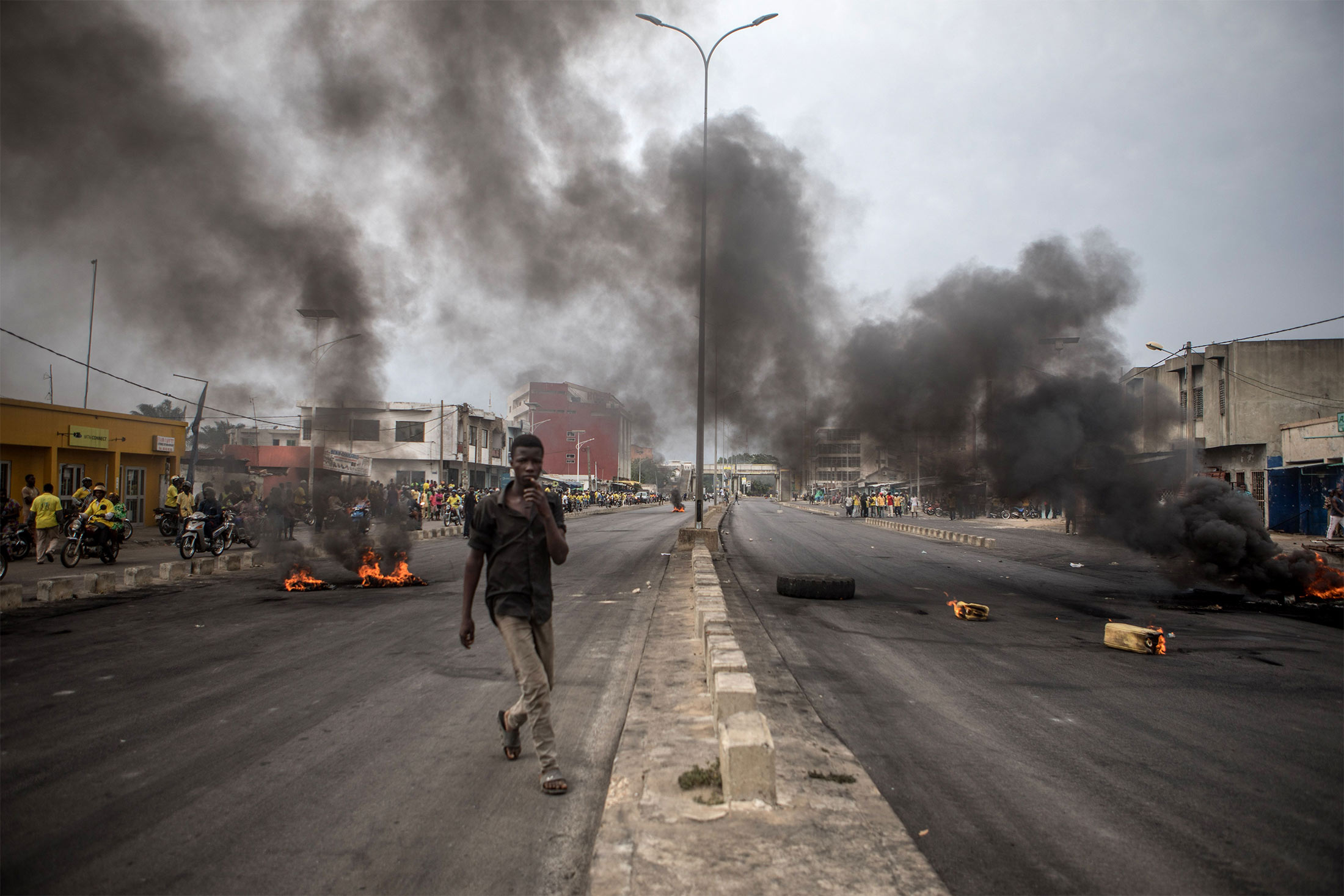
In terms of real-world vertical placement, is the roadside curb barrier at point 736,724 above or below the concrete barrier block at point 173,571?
above

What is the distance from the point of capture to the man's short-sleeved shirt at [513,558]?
3.31 meters

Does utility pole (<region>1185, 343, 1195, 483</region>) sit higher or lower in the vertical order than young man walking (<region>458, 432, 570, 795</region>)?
higher

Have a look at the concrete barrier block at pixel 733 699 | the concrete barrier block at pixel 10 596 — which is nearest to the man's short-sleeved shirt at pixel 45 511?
the concrete barrier block at pixel 10 596

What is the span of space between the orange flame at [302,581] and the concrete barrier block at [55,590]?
2226 mm

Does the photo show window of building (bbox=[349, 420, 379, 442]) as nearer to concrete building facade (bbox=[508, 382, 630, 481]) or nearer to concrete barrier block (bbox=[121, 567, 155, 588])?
concrete barrier block (bbox=[121, 567, 155, 588])

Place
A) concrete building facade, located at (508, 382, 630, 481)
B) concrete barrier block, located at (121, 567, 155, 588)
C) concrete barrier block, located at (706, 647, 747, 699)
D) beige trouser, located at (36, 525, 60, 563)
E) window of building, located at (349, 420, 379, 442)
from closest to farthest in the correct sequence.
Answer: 1. concrete barrier block, located at (706, 647, 747, 699)
2. concrete barrier block, located at (121, 567, 155, 588)
3. beige trouser, located at (36, 525, 60, 563)
4. window of building, located at (349, 420, 379, 442)
5. concrete building facade, located at (508, 382, 630, 481)

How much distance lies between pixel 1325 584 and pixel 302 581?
12.7 meters

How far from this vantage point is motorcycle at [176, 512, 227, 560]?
1305 cm

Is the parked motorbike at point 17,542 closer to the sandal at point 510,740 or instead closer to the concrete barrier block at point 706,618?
the concrete barrier block at point 706,618

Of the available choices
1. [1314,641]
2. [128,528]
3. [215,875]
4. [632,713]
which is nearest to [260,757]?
[215,875]

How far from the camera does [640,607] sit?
852 cm

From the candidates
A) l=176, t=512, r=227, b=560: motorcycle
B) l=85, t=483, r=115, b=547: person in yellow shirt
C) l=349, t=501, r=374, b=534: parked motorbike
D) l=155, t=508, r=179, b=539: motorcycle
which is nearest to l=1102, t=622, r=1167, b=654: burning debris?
l=349, t=501, r=374, b=534: parked motorbike

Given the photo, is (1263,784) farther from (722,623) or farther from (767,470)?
(767,470)

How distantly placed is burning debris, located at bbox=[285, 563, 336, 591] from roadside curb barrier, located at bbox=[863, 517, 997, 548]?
15.9 meters
